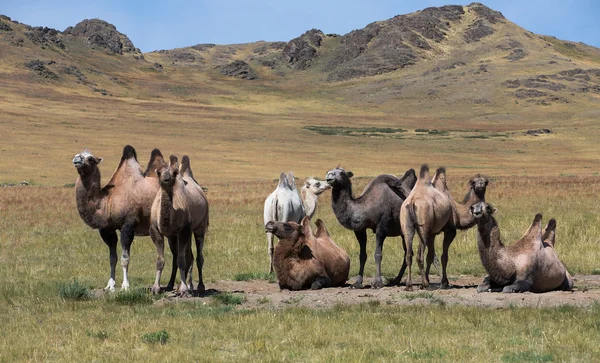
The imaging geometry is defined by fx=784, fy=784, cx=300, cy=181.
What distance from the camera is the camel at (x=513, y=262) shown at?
12461 mm

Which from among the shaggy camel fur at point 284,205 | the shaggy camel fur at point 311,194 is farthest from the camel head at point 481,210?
the shaggy camel fur at point 311,194

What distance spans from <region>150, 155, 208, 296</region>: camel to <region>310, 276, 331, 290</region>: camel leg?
191 centimetres

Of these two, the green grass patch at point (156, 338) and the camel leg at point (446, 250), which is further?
the camel leg at point (446, 250)

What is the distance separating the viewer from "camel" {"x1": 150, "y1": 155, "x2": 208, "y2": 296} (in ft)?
40.0

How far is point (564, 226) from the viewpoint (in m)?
20.8

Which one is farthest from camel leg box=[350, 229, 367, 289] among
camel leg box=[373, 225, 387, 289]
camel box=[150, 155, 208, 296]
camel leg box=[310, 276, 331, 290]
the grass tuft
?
the grass tuft

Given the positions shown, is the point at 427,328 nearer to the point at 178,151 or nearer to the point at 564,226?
the point at 564,226

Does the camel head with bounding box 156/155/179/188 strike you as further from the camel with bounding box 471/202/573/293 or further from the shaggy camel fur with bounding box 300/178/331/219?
the shaggy camel fur with bounding box 300/178/331/219

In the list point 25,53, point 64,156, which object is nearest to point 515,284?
point 64,156

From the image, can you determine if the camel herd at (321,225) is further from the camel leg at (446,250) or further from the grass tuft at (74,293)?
the grass tuft at (74,293)

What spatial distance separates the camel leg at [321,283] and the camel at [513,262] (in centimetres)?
266

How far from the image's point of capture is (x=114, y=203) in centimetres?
1310

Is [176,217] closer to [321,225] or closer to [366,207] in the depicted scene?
[321,225]

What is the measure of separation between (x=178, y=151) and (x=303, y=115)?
6655cm
